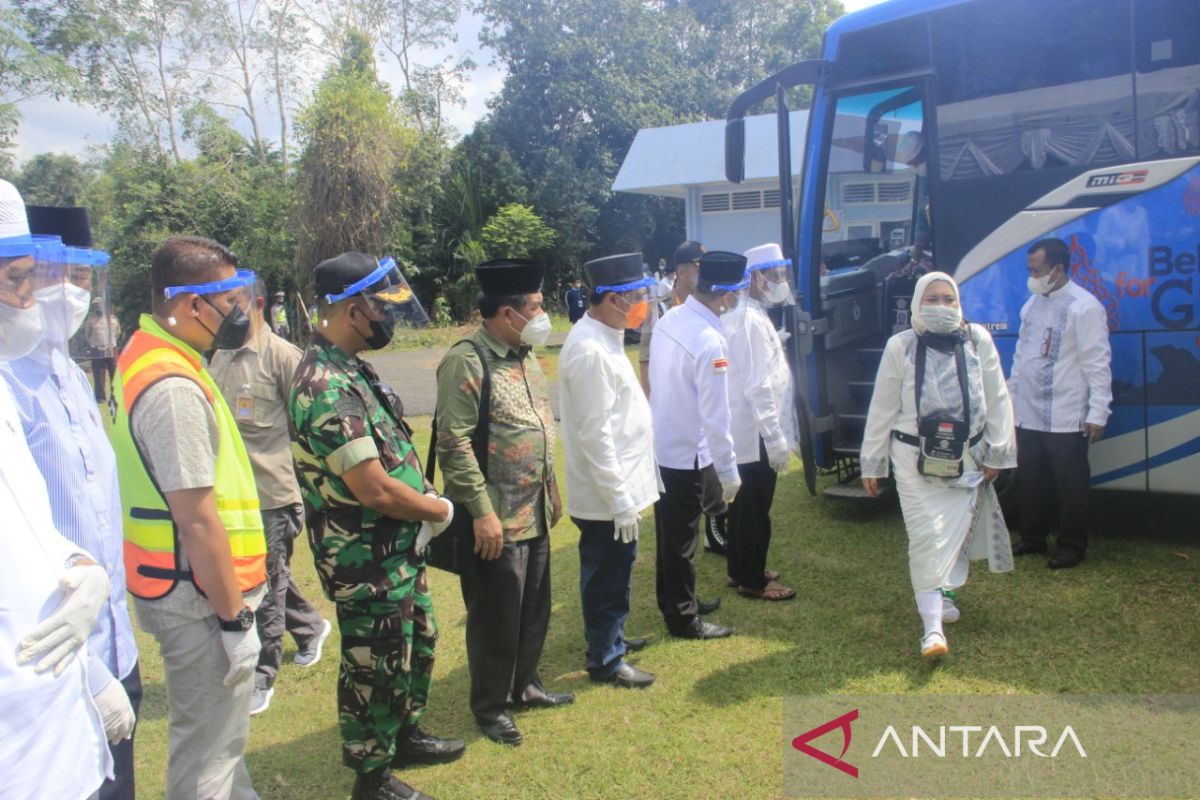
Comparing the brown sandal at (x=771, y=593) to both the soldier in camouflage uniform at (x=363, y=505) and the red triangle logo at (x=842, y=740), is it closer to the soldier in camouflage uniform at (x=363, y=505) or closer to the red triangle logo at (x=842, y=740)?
the red triangle logo at (x=842, y=740)

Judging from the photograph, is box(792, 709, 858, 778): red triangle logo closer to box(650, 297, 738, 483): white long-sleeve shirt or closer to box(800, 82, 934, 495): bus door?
box(650, 297, 738, 483): white long-sleeve shirt

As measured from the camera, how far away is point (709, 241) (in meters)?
Result: 22.7

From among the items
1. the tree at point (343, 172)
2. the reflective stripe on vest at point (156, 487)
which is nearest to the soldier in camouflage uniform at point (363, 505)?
the reflective stripe on vest at point (156, 487)

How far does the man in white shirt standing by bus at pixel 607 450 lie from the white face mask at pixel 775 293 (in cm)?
170

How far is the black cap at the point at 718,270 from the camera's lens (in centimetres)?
447

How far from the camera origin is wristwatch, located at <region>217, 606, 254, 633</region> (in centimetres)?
247

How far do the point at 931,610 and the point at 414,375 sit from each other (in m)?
13.7

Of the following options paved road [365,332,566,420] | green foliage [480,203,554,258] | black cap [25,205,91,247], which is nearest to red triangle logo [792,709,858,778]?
black cap [25,205,91,247]

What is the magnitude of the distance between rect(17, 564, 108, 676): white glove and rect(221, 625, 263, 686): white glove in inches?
28.9

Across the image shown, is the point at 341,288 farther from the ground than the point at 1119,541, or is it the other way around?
the point at 341,288

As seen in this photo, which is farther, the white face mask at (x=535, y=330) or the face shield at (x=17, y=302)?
the white face mask at (x=535, y=330)

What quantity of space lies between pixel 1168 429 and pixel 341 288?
4620mm

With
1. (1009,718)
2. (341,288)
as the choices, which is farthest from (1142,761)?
(341,288)

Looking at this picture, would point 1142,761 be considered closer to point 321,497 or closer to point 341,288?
point 321,497
